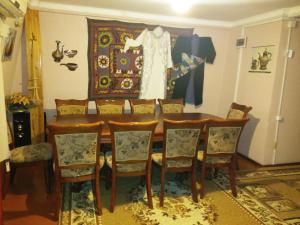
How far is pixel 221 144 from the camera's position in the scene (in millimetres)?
2645

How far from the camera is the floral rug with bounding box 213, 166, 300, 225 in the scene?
8.04ft

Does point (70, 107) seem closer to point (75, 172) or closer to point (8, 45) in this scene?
point (8, 45)

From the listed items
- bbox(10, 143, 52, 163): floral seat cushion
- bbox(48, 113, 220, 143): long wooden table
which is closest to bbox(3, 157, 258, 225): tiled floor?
bbox(10, 143, 52, 163): floral seat cushion

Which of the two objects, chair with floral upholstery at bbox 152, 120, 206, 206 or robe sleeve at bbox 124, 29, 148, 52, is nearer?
chair with floral upholstery at bbox 152, 120, 206, 206

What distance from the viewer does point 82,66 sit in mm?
3879

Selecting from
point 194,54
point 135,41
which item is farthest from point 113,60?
point 194,54

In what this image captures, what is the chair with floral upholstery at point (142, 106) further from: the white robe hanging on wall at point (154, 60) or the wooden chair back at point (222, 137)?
the wooden chair back at point (222, 137)

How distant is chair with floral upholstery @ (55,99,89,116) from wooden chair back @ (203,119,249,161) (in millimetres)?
1748

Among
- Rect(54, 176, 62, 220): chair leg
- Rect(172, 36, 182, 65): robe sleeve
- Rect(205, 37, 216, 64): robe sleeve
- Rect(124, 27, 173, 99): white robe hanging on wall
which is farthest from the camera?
Rect(205, 37, 216, 64): robe sleeve

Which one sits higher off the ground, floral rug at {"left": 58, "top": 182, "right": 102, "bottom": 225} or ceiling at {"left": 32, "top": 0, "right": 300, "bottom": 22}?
ceiling at {"left": 32, "top": 0, "right": 300, "bottom": 22}

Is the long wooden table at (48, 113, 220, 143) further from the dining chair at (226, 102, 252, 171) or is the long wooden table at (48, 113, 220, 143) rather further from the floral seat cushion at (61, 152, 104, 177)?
the dining chair at (226, 102, 252, 171)

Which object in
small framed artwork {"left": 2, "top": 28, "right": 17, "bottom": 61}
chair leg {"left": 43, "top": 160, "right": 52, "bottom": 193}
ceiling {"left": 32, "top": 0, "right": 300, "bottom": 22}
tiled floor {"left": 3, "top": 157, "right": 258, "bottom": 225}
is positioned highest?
ceiling {"left": 32, "top": 0, "right": 300, "bottom": 22}

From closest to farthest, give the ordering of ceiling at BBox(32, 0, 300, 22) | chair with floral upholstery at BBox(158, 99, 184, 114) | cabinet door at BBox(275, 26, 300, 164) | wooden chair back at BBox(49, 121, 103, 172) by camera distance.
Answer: wooden chair back at BBox(49, 121, 103, 172), ceiling at BBox(32, 0, 300, 22), cabinet door at BBox(275, 26, 300, 164), chair with floral upholstery at BBox(158, 99, 184, 114)

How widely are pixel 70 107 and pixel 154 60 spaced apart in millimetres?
1647
